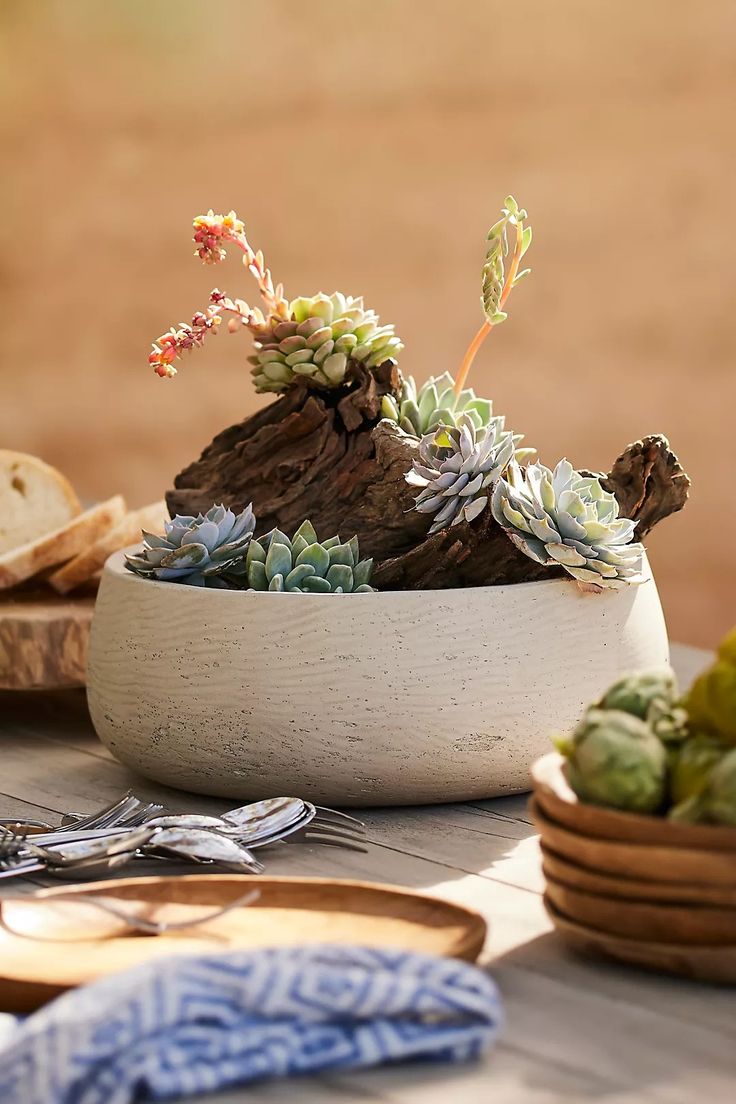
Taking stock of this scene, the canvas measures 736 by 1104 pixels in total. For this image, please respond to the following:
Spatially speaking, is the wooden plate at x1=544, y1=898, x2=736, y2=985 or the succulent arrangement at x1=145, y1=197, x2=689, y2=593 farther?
the succulent arrangement at x1=145, y1=197, x2=689, y2=593

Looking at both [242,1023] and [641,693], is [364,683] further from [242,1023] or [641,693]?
[242,1023]

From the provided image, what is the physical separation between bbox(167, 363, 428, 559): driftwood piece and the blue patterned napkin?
68 centimetres

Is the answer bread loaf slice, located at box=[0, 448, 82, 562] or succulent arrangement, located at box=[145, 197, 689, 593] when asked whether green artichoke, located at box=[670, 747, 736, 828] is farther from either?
bread loaf slice, located at box=[0, 448, 82, 562]

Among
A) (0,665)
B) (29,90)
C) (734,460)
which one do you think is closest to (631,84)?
(734,460)

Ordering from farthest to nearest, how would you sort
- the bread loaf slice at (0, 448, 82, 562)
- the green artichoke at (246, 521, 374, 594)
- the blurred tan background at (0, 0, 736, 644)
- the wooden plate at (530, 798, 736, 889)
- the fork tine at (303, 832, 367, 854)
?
the blurred tan background at (0, 0, 736, 644) → the bread loaf slice at (0, 448, 82, 562) → the green artichoke at (246, 521, 374, 594) → the fork tine at (303, 832, 367, 854) → the wooden plate at (530, 798, 736, 889)

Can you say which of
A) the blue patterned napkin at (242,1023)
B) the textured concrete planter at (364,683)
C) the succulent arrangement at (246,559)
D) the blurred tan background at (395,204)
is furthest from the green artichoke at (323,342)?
the blurred tan background at (395,204)

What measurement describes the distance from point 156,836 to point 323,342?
601 mm

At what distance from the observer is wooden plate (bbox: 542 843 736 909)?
0.81 meters

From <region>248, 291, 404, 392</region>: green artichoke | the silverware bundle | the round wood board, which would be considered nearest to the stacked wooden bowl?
the silverware bundle

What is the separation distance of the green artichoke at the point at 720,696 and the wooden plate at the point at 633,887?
10 cm

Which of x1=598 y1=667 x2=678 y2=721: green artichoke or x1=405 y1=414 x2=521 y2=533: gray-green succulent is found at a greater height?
x1=405 y1=414 x2=521 y2=533: gray-green succulent

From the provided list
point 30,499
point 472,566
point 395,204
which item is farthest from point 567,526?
point 395,204

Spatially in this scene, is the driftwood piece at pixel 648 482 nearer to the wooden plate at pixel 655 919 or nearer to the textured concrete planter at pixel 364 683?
the textured concrete planter at pixel 364 683

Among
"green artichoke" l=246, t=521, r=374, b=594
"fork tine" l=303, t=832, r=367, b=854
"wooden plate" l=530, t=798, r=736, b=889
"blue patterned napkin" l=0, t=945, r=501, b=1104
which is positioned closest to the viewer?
"blue patterned napkin" l=0, t=945, r=501, b=1104
